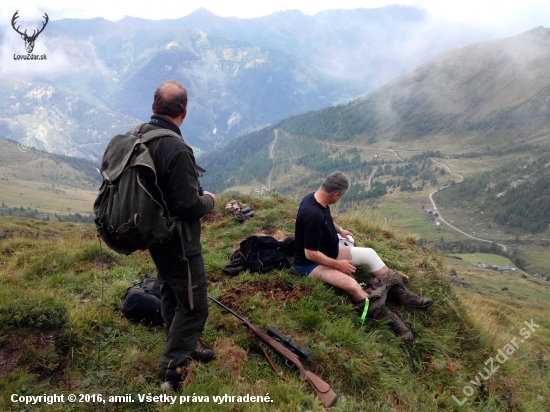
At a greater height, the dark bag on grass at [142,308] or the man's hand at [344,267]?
the man's hand at [344,267]

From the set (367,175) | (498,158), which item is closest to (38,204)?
(367,175)

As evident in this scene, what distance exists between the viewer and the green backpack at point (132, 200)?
3.24m

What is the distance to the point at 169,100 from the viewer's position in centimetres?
363

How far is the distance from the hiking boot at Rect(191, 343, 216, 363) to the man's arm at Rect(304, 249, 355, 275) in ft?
8.31

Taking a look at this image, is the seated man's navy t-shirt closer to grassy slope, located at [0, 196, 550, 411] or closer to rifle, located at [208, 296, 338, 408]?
grassy slope, located at [0, 196, 550, 411]

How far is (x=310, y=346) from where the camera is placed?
16.7 feet

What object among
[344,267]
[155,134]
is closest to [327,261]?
[344,267]

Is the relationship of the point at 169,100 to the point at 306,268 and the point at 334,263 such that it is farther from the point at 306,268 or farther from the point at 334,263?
the point at 306,268

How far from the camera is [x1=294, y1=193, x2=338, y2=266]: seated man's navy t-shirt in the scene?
20.0 feet

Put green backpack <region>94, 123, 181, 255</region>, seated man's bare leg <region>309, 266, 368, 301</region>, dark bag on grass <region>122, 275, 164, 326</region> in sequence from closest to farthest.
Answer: green backpack <region>94, 123, 181, 255</region>
dark bag on grass <region>122, 275, 164, 326</region>
seated man's bare leg <region>309, 266, 368, 301</region>

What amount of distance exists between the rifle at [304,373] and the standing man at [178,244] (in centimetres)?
89


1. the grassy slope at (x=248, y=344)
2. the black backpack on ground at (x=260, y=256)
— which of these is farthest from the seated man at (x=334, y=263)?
the black backpack on ground at (x=260, y=256)

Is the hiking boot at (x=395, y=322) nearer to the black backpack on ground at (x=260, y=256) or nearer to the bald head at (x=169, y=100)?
the black backpack on ground at (x=260, y=256)

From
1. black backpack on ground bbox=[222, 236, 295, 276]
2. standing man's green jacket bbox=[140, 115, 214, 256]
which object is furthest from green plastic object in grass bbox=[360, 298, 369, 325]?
standing man's green jacket bbox=[140, 115, 214, 256]
